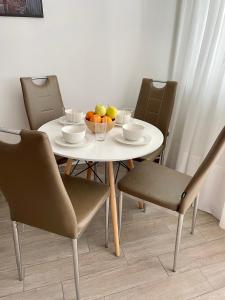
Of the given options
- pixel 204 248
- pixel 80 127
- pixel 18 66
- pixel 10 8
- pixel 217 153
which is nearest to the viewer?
pixel 217 153

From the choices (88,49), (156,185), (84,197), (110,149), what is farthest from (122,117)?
(88,49)

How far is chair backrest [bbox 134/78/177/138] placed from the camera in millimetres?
2098

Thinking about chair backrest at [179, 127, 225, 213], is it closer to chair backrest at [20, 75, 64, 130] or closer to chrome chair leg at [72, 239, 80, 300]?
chrome chair leg at [72, 239, 80, 300]

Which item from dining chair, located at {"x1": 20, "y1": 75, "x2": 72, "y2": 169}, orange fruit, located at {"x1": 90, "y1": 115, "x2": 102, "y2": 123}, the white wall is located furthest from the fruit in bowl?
the white wall

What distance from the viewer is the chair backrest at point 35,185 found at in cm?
90

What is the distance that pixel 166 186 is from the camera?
1547 mm

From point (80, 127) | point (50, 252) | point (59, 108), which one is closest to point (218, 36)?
point (80, 127)

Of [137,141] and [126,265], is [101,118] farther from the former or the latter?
[126,265]

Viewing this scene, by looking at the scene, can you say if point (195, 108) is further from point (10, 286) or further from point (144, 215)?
point (10, 286)

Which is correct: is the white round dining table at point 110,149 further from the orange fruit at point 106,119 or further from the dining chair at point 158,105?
the dining chair at point 158,105

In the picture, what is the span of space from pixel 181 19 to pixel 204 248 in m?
1.91

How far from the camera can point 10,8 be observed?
76.6 inches

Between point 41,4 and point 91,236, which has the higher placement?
point 41,4

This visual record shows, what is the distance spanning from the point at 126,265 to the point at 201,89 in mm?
1419
